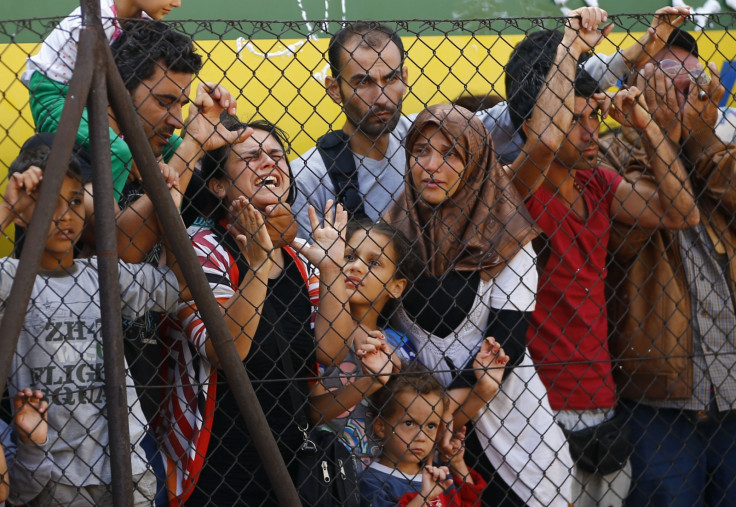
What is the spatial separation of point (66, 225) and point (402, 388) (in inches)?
46.6

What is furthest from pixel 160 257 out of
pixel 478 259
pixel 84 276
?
pixel 478 259

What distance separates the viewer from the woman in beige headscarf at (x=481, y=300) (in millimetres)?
3043

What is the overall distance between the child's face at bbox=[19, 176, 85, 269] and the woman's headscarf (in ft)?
3.41

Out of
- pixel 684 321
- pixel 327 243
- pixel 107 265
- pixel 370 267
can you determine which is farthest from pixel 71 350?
pixel 684 321

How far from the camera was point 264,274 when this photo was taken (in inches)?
104

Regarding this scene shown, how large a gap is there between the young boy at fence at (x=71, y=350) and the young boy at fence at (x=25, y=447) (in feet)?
0.04

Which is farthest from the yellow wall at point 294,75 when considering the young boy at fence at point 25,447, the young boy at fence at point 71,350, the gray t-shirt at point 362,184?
the young boy at fence at point 25,447

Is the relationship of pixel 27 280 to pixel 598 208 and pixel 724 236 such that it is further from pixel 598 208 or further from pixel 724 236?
pixel 724 236

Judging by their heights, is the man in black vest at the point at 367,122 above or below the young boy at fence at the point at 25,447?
above

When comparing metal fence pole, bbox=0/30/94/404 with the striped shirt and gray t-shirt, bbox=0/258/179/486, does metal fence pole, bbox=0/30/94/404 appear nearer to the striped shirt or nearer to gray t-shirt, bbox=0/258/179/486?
gray t-shirt, bbox=0/258/179/486

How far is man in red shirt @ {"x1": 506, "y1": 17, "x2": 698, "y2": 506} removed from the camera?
315 cm

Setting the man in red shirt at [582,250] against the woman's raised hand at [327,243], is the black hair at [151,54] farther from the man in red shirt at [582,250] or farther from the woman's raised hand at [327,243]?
the man in red shirt at [582,250]

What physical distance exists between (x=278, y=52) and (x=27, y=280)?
6.92 ft

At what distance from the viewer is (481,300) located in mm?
3064
